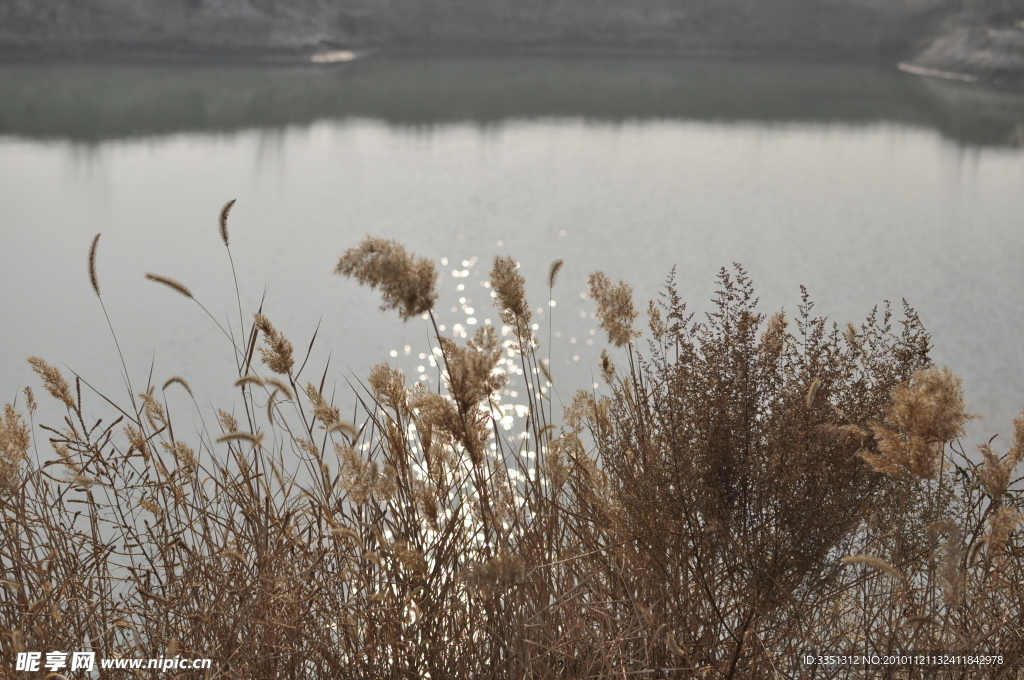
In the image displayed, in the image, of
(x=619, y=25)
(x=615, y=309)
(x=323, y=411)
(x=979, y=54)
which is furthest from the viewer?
(x=619, y=25)

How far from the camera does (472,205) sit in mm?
8125

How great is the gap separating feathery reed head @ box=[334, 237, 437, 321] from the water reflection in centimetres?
1090

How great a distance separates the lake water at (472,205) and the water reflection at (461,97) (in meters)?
0.09

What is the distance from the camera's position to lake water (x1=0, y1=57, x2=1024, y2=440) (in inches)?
218

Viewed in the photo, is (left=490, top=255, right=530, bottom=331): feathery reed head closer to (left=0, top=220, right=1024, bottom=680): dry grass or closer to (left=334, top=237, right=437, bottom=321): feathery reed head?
(left=0, top=220, right=1024, bottom=680): dry grass

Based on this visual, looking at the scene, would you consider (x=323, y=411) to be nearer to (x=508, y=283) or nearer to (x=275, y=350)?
(x=275, y=350)

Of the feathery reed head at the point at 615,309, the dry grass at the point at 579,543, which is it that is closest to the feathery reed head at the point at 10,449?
the dry grass at the point at 579,543

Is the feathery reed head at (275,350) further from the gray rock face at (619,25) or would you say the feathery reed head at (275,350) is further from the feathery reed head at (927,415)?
the gray rock face at (619,25)

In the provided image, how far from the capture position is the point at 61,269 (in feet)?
21.5

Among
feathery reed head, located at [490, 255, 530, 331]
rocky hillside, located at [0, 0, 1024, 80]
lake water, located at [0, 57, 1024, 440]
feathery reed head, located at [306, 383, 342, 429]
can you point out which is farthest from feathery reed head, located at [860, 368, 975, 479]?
rocky hillside, located at [0, 0, 1024, 80]

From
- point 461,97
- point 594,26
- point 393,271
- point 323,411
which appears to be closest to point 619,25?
point 594,26

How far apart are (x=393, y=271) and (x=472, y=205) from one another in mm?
7145

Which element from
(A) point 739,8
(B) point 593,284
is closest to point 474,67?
(A) point 739,8

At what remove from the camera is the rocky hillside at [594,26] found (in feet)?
57.0
